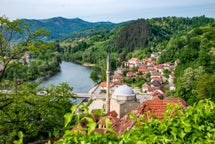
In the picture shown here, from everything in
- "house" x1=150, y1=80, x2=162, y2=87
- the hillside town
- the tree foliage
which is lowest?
"house" x1=150, y1=80, x2=162, y2=87

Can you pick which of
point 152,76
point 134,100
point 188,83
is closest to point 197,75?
point 188,83

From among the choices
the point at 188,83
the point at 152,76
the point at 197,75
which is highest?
the point at 197,75

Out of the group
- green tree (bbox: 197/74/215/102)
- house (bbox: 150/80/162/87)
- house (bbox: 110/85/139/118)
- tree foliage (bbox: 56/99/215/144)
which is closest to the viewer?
tree foliage (bbox: 56/99/215/144)

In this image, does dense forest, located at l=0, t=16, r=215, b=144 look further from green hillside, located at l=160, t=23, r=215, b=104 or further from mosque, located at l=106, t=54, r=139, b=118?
mosque, located at l=106, t=54, r=139, b=118

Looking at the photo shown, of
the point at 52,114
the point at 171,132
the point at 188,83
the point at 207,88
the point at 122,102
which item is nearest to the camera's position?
the point at 171,132

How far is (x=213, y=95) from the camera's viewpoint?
2689 centimetres

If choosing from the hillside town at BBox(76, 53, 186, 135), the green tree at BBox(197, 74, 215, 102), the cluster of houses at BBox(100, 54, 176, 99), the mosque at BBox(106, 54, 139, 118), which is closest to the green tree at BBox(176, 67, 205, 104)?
the hillside town at BBox(76, 53, 186, 135)

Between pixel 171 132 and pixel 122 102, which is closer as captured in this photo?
pixel 171 132

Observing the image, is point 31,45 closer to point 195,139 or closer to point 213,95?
point 195,139

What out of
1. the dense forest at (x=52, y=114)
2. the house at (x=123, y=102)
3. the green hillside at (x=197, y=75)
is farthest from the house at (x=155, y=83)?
the house at (x=123, y=102)

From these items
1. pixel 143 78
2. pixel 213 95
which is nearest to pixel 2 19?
pixel 213 95

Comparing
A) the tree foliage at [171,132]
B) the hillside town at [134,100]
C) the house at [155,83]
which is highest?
the tree foliage at [171,132]

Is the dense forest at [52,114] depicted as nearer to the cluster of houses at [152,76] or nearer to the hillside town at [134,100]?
the hillside town at [134,100]

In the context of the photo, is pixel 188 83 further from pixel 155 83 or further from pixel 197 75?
pixel 155 83
